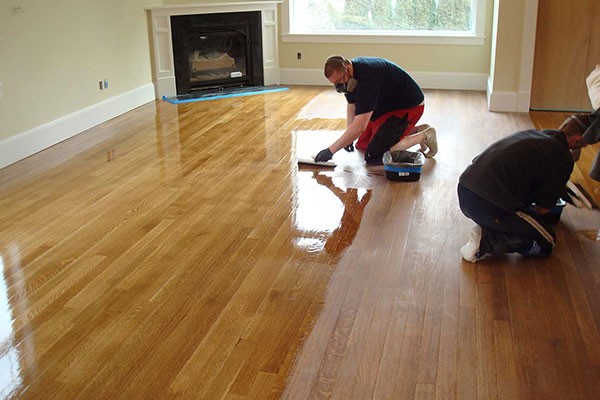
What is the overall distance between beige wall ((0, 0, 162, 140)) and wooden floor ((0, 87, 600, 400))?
638 mm

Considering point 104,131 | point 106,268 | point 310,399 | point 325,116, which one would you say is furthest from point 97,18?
point 310,399

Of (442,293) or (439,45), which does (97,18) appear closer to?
(439,45)

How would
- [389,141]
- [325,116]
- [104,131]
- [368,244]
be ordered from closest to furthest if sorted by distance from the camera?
[368,244], [389,141], [104,131], [325,116]

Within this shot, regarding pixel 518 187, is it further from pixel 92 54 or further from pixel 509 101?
pixel 92 54

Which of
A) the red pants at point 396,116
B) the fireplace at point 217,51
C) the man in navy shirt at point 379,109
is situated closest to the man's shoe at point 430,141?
the man in navy shirt at point 379,109

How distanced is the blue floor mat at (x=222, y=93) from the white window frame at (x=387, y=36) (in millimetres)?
675

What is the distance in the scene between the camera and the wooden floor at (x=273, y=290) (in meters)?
2.39

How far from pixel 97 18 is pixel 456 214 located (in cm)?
392

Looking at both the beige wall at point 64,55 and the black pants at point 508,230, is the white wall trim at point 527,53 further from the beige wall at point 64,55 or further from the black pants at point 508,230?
the beige wall at point 64,55

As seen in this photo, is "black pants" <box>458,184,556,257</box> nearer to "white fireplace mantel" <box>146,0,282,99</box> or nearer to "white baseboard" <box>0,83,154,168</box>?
"white baseboard" <box>0,83,154,168</box>

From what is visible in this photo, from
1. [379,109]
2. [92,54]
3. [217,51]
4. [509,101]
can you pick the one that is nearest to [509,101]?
[509,101]

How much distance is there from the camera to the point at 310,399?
226 cm

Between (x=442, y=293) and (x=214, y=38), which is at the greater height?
(x=214, y=38)

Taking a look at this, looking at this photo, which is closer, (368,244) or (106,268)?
(106,268)
